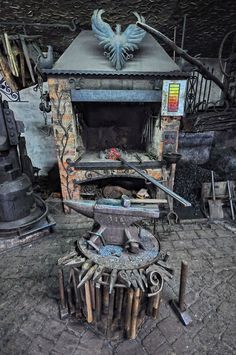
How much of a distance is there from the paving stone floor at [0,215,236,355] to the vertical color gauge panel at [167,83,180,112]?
254cm

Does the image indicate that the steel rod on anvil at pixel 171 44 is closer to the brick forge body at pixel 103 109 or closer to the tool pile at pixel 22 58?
the brick forge body at pixel 103 109

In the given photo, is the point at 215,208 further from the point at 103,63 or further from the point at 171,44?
the point at 103,63

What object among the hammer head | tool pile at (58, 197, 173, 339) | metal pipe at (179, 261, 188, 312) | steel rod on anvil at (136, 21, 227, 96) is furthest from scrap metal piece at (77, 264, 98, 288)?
steel rod on anvil at (136, 21, 227, 96)

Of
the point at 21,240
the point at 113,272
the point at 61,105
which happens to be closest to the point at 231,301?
the point at 113,272

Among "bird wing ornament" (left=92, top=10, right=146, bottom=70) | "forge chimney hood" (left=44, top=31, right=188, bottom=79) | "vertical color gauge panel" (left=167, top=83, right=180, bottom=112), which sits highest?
"bird wing ornament" (left=92, top=10, right=146, bottom=70)

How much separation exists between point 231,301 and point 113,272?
6.36 ft

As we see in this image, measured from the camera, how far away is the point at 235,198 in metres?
5.34

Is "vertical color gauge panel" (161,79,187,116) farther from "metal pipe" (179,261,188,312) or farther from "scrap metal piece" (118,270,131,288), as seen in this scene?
"scrap metal piece" (118,270,131,288)

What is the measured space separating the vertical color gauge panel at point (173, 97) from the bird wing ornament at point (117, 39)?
101 centimetres

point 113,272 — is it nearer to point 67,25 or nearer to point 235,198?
point 235,198

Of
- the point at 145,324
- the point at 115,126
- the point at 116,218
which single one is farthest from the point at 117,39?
the point at 145,324

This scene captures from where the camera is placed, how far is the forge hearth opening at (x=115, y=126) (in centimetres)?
564

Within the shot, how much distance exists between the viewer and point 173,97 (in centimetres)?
444

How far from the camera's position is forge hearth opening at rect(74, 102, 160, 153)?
5.64 metres
